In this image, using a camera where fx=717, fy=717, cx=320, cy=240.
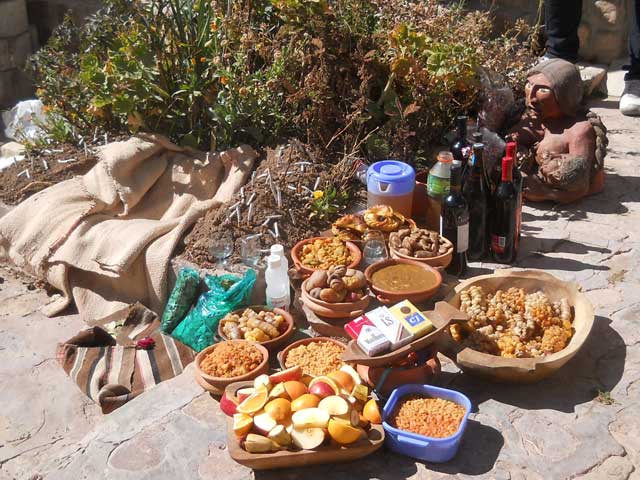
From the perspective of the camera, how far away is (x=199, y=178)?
4.79 m

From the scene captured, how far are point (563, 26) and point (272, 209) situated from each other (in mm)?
3308

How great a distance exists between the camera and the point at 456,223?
3.88 meters

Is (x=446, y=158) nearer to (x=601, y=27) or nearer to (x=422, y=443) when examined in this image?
(x=422, y=443)

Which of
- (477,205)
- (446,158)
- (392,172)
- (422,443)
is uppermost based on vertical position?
(446,158)

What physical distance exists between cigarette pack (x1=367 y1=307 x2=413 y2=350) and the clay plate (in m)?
0.39

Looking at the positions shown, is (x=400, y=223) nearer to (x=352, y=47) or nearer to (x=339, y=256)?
(x=339, y=256)

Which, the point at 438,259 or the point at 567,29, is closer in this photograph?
the point at 438,259

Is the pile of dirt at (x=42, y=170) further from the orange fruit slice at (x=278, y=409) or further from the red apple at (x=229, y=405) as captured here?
the orange fruit slice at (x=278, y=409)

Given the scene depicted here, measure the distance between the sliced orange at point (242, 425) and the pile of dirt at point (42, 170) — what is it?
122 inches

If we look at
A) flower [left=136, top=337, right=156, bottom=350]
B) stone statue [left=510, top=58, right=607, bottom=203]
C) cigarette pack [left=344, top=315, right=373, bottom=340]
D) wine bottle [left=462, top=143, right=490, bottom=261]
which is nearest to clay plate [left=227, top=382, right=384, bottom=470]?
cigarette pack [left=344, top=315, right=373, bottom=340]

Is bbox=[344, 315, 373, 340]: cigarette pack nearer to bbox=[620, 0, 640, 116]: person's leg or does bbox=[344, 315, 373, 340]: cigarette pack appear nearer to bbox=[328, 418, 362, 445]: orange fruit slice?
bbox=[328, 418, 362, 445]: orange fruit slice

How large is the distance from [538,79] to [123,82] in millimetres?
2779

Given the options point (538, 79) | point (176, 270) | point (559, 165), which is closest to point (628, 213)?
point (559, 165)

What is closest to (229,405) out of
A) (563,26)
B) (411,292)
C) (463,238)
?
(411,292)
